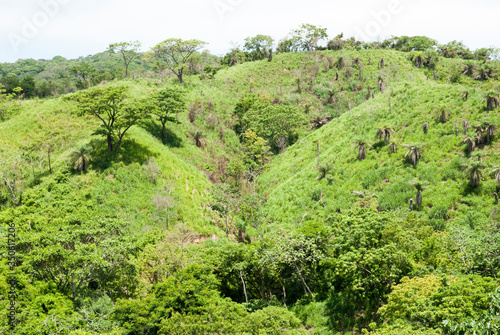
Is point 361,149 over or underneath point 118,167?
underneath

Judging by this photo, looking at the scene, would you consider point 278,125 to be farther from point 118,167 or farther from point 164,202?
point 118,167

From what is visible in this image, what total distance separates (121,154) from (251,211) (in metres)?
17.9

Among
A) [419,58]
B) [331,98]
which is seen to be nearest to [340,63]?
[331,98]

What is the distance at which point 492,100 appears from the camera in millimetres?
35156

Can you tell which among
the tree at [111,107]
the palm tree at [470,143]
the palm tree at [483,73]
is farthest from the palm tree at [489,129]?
the palm tree at [483,73]

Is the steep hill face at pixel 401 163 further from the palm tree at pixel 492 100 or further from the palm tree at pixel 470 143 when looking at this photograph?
the palm tree at pixel 492 100

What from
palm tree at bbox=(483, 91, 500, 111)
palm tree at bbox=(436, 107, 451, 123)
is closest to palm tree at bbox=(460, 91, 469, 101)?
palm tree at bbox=(483, 91, 500, 111)

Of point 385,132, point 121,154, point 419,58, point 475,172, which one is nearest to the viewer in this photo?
point 475,172

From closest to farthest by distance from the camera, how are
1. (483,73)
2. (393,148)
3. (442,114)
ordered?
(393,148) → (442,114) → (483,73)

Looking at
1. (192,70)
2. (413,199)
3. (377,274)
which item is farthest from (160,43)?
(377,274)

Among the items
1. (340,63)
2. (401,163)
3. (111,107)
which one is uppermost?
(340,63)

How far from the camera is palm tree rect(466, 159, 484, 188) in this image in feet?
96.5

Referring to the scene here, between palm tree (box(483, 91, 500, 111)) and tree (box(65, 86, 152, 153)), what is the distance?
4063 centimetres

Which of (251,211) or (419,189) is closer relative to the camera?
(419,189)
